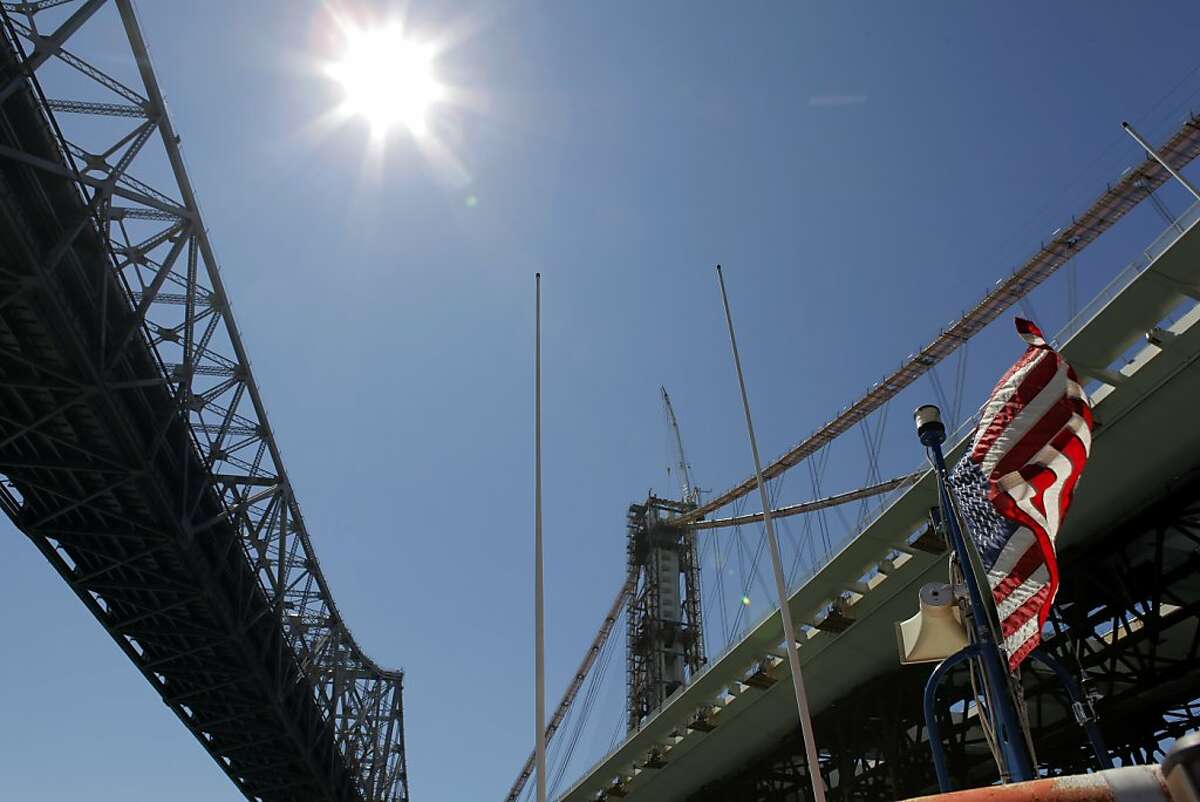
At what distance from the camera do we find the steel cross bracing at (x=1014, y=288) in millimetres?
42572

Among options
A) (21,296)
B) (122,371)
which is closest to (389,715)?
(122,371)

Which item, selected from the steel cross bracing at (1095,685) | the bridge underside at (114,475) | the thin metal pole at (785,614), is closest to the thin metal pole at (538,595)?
the thin metal pole at (785,614)

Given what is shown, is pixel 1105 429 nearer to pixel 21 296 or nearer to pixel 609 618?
pixel 21 296

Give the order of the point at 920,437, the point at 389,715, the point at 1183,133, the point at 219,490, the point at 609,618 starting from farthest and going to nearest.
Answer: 1. the point at 609,618
2. the point at 389,715
3. the point at 1183,133
4. the point at 219,490
5. the point at 920,437

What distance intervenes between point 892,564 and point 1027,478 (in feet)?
47.2

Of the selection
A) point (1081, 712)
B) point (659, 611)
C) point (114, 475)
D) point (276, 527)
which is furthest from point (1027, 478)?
point (659, 611)

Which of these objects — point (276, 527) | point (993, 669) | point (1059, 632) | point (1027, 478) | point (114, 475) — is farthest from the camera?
point (276, 527)

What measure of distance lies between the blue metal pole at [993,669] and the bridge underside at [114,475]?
21.6 meters

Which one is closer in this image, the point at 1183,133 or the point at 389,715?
the point at 1183,133

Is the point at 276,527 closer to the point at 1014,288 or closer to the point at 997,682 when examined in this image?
the point at 997,682

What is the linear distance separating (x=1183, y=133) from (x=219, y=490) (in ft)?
149

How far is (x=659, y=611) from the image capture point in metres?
60.5

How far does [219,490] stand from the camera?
31.7 metres

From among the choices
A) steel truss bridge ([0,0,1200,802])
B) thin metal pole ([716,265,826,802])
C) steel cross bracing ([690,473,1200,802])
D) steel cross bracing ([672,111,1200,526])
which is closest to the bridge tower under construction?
steel cross bracing ([672,111,1200,526])
